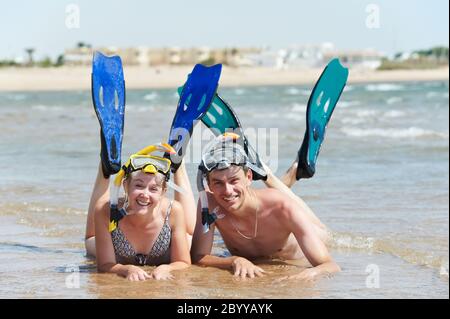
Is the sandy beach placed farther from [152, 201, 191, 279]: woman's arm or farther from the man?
[152, 201, 191, 279]: woman's arm

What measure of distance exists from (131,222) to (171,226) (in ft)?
0.81

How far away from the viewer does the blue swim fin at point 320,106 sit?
23.0 feet

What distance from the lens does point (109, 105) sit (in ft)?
20.0

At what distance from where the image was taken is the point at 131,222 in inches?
216

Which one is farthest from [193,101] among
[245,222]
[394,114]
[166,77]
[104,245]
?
[166,77]

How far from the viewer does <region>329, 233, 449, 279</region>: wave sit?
19.4ft

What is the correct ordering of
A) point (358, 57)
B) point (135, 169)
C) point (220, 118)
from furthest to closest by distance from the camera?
point (358, 57)
point (220, 118)
point (135, 169)

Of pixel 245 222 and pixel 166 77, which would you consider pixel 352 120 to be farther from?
pixel 166 77

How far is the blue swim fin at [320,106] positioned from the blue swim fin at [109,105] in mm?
1593

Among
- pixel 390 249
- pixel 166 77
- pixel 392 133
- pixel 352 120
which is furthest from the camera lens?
pixel 166 77

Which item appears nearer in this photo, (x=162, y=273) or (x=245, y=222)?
(x=162, y=273)

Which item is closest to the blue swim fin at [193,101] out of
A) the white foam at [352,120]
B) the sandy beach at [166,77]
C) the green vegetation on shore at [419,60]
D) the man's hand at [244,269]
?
the man's hand at [244,269]

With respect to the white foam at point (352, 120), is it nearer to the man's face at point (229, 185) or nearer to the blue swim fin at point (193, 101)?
the blue swim fin at point (193, 101)

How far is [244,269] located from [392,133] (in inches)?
484
